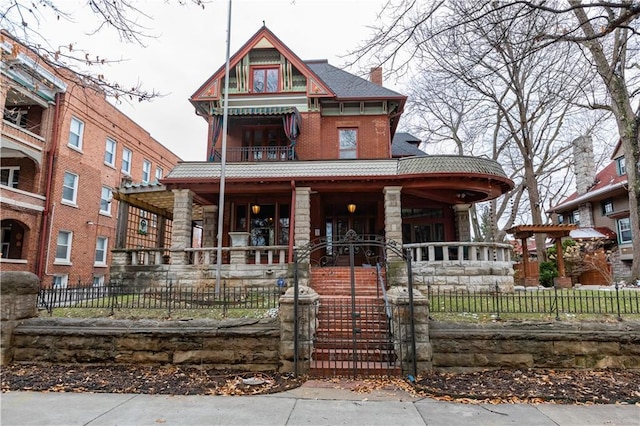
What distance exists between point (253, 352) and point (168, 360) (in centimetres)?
162

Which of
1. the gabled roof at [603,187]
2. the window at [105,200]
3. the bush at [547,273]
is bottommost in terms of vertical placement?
the bush at [547,273]

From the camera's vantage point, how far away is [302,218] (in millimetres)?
13523

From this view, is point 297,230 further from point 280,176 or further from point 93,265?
point 93,265

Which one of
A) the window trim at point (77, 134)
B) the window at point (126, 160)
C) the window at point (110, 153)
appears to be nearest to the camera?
the window trim at point (77, 134)

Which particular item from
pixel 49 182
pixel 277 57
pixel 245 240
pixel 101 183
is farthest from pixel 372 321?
pixel 101 183

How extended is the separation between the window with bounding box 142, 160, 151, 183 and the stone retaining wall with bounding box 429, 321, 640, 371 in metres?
23.0

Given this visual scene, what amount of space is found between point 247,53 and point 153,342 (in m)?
14.1

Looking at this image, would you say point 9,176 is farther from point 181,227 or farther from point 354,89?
point 354,89

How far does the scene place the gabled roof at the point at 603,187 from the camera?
21.2 meters

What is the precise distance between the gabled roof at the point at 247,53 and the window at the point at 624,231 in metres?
19.3

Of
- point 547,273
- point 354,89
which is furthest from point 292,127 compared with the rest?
point 547,273

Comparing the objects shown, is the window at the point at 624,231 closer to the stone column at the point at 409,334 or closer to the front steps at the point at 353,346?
the front steps at the point at 353,346

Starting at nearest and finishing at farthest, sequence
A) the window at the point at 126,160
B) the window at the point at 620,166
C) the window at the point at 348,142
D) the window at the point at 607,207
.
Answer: the window at the point at 348,142
the window at the point at 620,166
the window at the point at 126,160
the window at the point at 607,207

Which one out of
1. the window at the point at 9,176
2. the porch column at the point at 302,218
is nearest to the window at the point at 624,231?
the porch column at the point at 302,218
